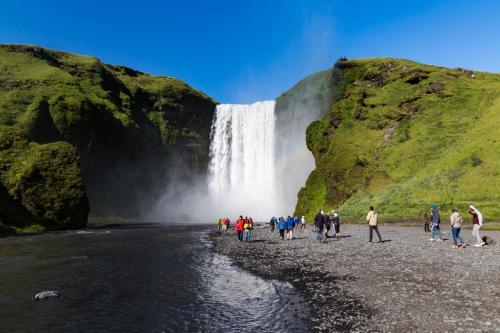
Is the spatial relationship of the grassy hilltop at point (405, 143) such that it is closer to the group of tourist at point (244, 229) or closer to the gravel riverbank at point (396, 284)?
the group of tourist at point (244, 229)

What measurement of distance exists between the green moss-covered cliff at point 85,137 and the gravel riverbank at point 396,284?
49819 millimetres

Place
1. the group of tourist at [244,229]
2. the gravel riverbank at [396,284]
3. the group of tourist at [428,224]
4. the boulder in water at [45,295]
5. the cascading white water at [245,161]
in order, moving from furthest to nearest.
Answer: the cascading white water at [245,161] → the group of tourist at [244,229] → the group of tourist at [428,224] → the boulder in water at [45,295] → the gravel riverbank at [396,284]

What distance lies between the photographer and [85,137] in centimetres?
9212

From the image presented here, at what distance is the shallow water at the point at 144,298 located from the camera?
12.0 metres

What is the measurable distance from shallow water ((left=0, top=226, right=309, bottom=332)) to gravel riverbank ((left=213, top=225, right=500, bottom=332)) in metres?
1.18

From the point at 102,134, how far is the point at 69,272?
81658 millimetres

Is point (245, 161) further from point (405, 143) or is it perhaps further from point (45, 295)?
point (45, 295)

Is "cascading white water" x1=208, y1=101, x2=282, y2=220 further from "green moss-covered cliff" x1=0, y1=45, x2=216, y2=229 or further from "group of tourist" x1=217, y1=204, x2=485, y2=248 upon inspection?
"group of tourist" x1=217, y1=204, x2=485, y2=248

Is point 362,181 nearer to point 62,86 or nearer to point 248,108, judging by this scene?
point 248,108

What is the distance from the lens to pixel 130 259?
86.9 ft

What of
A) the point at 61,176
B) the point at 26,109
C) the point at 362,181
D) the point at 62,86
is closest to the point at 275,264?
the point at 362,181

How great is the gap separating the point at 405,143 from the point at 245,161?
51.9 m

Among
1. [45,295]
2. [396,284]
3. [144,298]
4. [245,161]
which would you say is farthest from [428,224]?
[245,161]

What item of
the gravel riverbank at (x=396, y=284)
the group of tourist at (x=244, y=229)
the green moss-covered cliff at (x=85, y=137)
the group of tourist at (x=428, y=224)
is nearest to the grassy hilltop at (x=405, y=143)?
the group of tourist at (x=428, y=224)
